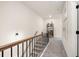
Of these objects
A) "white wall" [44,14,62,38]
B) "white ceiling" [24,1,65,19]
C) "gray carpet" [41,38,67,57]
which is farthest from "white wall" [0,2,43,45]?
"white wall" [44,14,62,38]

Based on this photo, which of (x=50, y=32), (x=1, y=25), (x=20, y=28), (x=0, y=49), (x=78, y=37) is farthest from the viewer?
(x=50, y=32)

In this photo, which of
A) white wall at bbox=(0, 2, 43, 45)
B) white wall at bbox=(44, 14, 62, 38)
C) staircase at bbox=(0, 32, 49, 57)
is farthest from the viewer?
white wall at bbox=(44, 14, 62, 38)

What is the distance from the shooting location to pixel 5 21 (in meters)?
3.97

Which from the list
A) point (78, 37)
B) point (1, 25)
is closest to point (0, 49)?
point (78, 37)

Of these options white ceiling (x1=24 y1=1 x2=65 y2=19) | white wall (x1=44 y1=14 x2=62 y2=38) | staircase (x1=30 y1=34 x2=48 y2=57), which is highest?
white ceiling (x1=24 y1=1 x2=65 y2=19)

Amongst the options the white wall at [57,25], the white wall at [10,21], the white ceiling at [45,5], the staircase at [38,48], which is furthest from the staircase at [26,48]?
the white wall at [57,25]

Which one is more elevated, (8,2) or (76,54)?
(8,2)

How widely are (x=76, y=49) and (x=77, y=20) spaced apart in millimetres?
734

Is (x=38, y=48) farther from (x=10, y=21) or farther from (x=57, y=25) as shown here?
(x=57, y=25)

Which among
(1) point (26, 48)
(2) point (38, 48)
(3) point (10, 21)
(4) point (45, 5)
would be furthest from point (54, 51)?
(4) point (45, 5)

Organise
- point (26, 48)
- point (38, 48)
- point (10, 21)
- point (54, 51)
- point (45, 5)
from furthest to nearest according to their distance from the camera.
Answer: point (45, 5), point (38, 48), point (54, 51), point (10, 21), point (26, 48)

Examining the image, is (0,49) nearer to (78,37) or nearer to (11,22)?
(78,37)

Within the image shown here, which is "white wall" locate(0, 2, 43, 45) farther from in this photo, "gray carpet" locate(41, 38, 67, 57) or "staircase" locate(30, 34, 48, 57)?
"gray carpet" locate(41, 38, 67, 57)

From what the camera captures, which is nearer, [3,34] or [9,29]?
[3,34]
